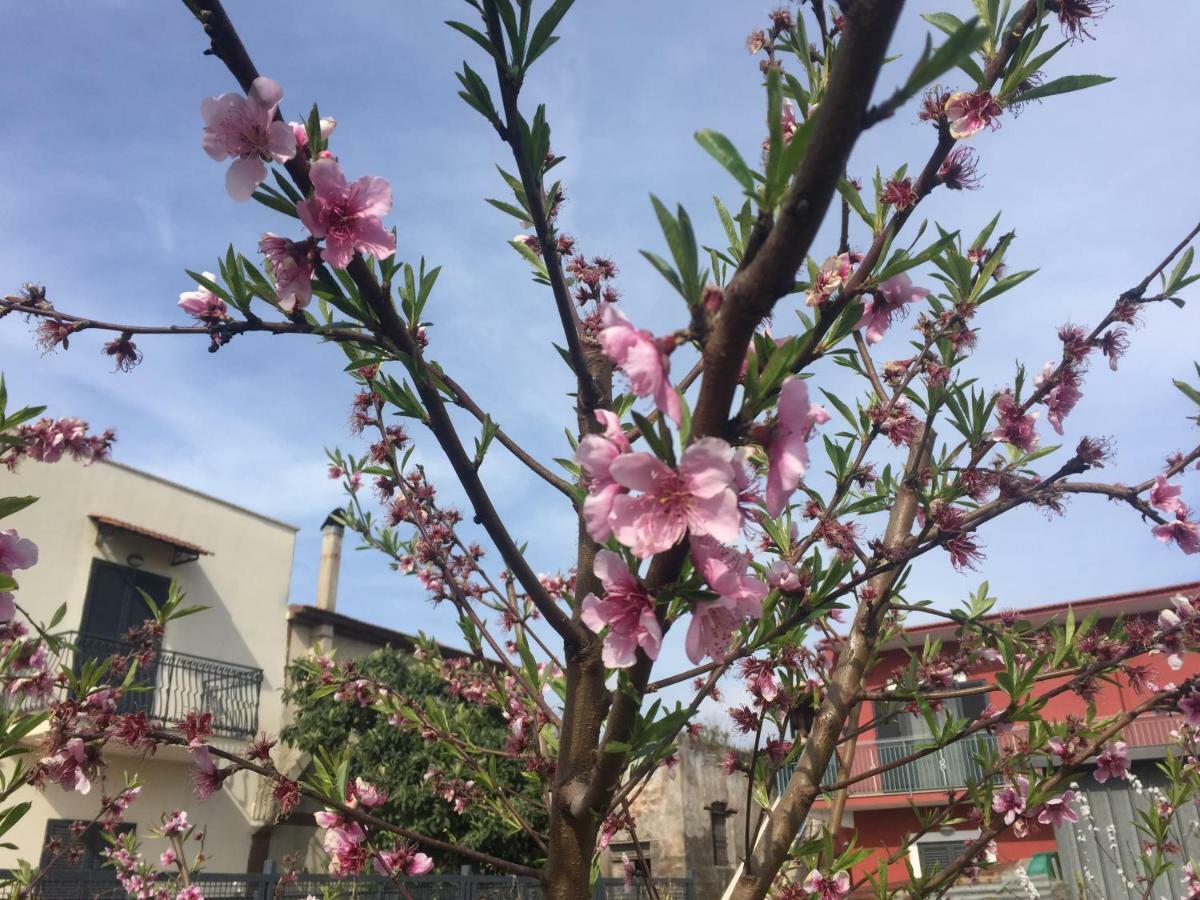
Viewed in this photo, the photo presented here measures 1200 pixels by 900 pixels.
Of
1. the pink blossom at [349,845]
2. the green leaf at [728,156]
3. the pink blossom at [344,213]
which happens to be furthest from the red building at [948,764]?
the green leaf at [728,156]

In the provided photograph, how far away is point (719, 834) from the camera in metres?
14.0

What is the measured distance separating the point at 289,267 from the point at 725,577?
2.89ft

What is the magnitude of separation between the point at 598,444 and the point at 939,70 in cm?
52

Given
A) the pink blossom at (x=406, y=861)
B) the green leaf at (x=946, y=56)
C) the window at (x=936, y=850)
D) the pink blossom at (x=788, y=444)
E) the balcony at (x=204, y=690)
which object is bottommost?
the window at (x=936, y=850)

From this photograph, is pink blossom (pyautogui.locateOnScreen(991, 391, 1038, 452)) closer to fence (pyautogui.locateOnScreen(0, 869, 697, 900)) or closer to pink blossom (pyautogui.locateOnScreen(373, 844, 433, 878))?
pink blossom (pyautogui.locateOnScreen(373, 844, 433, 878))

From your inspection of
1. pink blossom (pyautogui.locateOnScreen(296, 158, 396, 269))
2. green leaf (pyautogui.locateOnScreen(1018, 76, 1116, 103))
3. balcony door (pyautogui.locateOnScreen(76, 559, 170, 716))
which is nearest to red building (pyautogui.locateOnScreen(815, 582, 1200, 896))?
balcony door (pyautogui.locateOnScreen(76, 559, 170, 716))

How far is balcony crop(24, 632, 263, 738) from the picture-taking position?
1302cm

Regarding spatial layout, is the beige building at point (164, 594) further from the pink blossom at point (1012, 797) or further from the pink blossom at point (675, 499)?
the pink blossom at point (675, 499)

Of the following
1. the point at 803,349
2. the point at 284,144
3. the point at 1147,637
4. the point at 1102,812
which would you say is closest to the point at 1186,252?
the point at 1147,637

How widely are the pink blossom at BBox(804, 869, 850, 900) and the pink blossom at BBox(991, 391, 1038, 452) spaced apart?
3.90ft

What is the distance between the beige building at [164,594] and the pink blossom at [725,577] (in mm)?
11717

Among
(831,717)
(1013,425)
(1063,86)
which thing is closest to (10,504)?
(831,717)

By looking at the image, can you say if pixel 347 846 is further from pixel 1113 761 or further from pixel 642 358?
pixel 1113 761

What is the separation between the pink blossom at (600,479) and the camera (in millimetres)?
1016
